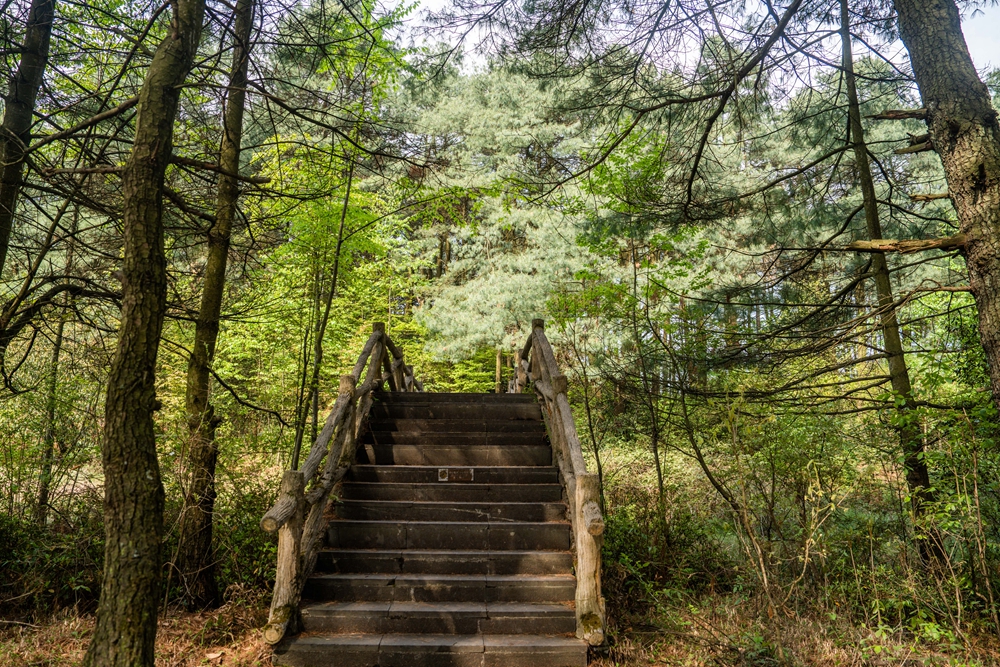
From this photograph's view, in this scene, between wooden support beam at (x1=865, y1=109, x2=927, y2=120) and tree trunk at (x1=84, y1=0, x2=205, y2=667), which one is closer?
tree trunk at (x1=84, y1=0, x2=205, y2=667)

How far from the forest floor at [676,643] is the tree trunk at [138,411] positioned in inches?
62.7

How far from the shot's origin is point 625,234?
7.30 m

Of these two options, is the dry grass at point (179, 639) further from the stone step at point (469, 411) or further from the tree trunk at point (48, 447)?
the stone step at point (469, 411)

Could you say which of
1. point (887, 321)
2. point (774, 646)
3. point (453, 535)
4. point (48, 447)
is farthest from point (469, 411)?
point (887, 321)

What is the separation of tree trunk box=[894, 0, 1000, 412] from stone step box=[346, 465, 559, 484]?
3.77 meters

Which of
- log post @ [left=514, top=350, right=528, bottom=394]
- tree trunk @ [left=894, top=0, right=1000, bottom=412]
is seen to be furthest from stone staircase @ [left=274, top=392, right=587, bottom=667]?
tree trunk @ [left=894, top=0, right=1000, bottom=412]

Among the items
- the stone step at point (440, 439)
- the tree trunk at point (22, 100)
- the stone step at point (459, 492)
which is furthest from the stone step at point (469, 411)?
the tree trunk at point (22, 100)

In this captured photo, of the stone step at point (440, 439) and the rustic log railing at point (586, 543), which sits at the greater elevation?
the stone step at point (440, 439)

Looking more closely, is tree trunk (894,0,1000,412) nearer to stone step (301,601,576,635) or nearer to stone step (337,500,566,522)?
stone step (301,601,576,635)

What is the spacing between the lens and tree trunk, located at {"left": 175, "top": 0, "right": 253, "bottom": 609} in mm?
4961

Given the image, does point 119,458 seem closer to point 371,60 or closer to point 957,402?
point 371,60

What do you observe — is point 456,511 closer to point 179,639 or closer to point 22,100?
point 179,639

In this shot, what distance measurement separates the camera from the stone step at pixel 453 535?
5168 millimetres

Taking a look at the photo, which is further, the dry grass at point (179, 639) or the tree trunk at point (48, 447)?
the tree trunk at point (48, 447)
